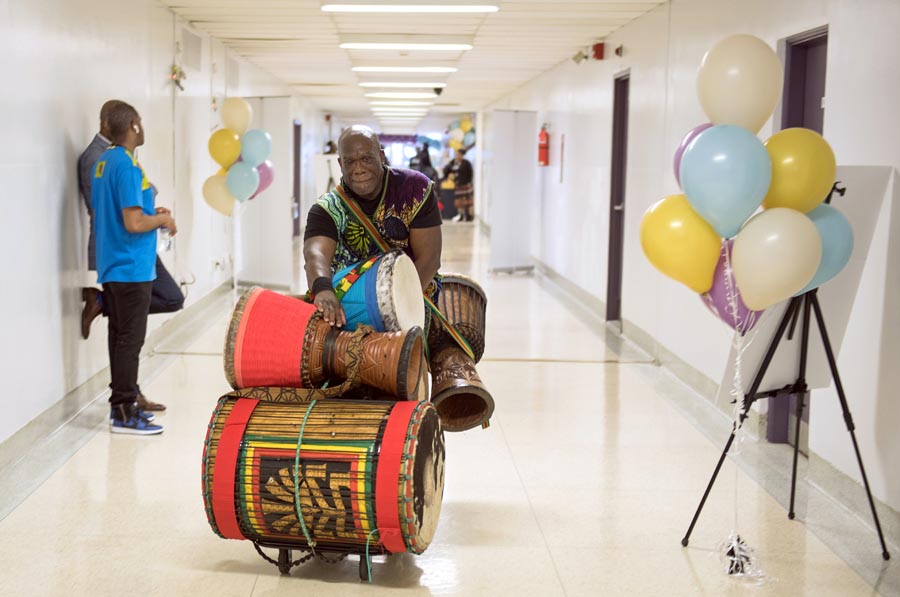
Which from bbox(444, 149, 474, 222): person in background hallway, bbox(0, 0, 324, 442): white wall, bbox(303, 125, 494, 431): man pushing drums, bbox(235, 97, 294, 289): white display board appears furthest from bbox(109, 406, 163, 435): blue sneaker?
bbox(444, 149, 474, 222): person in background hallway

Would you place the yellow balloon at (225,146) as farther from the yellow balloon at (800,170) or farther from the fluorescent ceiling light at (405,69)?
the yellow balloon at (800,170)

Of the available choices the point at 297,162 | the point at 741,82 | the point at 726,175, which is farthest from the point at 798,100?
the point at 297,162

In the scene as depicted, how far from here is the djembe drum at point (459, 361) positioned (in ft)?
11.7

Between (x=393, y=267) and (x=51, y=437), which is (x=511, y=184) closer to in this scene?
(x=51, y=437)

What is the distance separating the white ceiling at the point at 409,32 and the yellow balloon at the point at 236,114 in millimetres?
608

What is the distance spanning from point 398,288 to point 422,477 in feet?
1.96

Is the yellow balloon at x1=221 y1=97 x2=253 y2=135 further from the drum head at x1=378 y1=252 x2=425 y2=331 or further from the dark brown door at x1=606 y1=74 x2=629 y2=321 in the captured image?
the drum head at x1=378 y1=252 x2=425 y2=331

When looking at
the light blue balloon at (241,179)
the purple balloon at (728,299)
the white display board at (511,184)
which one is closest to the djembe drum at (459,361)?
the purple balloon at (728,299)

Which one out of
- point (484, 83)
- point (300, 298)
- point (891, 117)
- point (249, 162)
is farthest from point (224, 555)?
point (484, 83)

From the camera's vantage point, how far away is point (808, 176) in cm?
325

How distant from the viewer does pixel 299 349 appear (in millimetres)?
3172

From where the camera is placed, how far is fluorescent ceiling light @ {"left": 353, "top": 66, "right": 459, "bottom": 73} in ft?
37.6

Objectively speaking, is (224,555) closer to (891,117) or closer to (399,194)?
(399,194)

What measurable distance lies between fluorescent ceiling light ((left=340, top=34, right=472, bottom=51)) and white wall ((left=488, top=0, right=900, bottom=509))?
1276 mm
